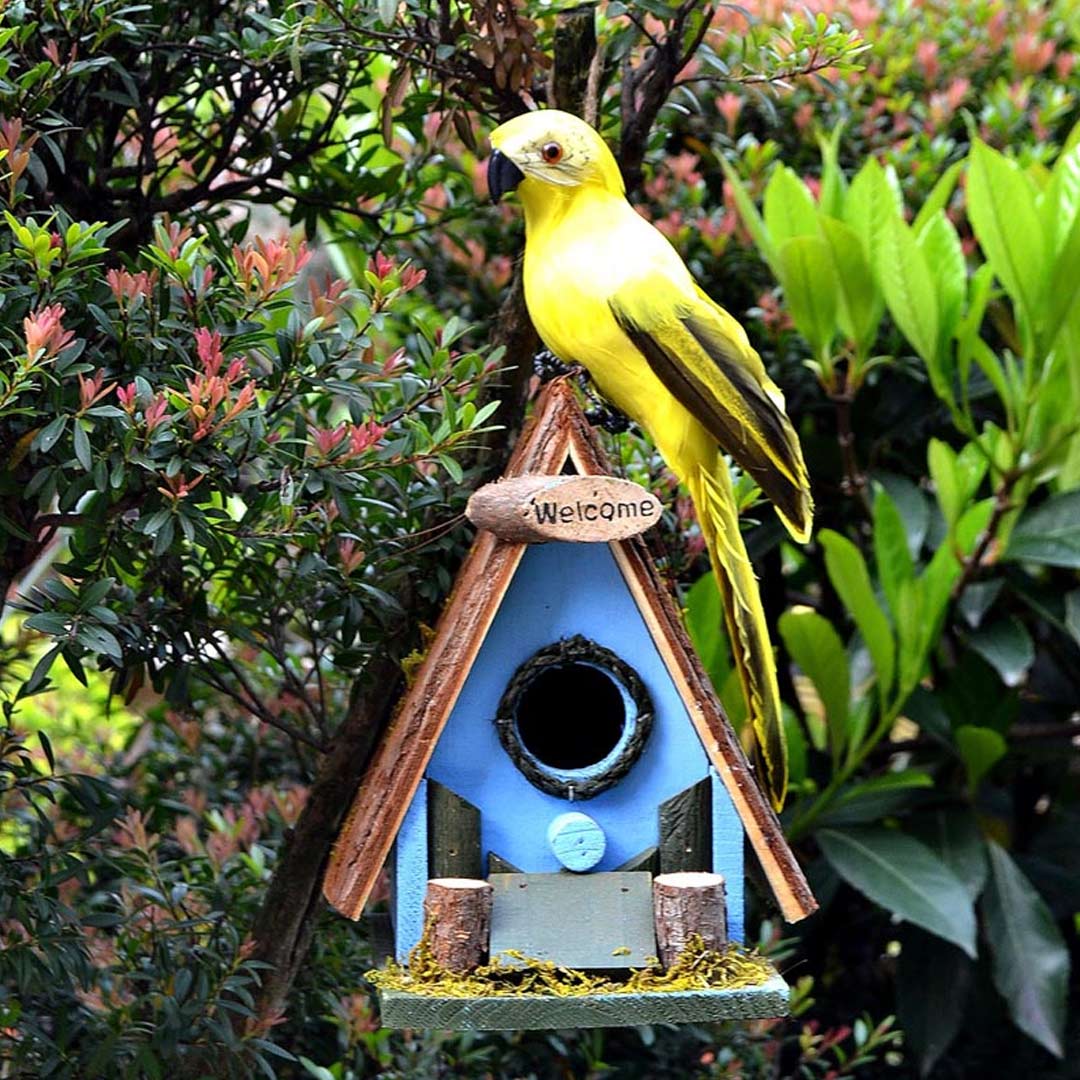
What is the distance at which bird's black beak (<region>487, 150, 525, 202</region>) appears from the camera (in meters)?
1.65

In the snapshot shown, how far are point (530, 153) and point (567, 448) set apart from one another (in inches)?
13.4

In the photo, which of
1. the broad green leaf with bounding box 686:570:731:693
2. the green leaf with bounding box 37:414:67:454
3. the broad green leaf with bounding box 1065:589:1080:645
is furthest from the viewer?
the broad green leaf with bounding box 1065:589:1080:645

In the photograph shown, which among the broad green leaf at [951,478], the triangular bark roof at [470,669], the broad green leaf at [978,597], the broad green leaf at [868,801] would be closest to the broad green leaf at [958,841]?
the broad green leaf at [868,801]

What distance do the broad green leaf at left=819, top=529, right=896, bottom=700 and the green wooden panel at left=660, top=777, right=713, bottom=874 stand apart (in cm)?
99

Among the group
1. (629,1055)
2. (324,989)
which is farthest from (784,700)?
(324,989)

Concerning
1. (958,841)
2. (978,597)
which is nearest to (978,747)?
(958,841)

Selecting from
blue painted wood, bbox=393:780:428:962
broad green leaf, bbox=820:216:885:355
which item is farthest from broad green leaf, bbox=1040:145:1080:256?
blue painted wood, bbox=393:780:428:962

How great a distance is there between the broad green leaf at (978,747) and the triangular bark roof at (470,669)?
1.40 m

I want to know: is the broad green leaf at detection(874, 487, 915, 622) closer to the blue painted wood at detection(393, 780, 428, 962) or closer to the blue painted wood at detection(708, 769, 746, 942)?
the blue painted wood at detection(708, 769, 746, 942)

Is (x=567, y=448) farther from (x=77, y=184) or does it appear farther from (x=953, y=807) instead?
(x=953, y=807)

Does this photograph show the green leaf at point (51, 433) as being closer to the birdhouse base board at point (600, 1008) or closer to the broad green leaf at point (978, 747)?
the birdhouse base board at point (600, 1008)

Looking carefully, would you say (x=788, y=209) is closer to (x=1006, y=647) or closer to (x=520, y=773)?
(x=1006, y=647)

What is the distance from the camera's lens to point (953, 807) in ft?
10.4

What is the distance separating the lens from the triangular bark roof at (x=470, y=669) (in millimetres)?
1666
